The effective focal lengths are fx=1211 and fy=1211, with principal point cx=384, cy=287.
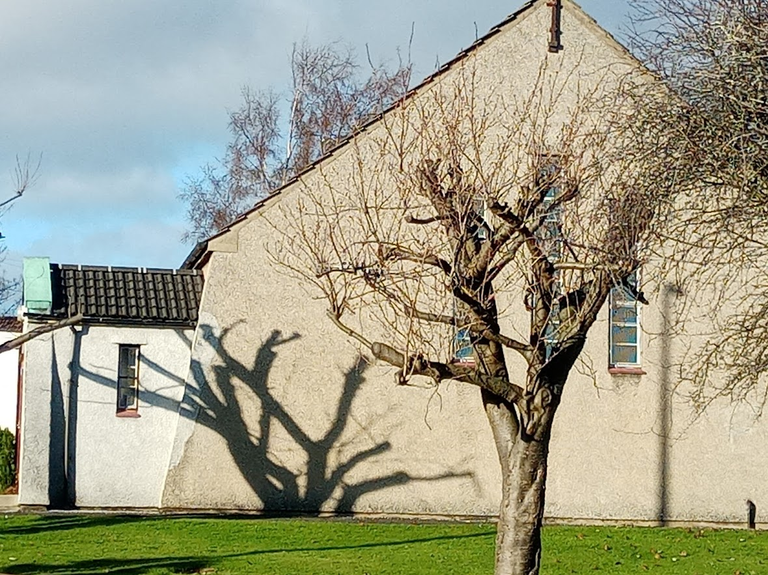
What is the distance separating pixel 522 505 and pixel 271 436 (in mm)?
8565

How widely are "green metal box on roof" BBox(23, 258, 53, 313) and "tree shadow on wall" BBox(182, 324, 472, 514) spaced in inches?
108

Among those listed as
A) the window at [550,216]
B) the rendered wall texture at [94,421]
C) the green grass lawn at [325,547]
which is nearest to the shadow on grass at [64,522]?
the green grass lawn at [325,547]

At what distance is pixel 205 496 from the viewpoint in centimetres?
1945

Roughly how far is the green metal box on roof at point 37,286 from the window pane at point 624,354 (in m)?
9.55

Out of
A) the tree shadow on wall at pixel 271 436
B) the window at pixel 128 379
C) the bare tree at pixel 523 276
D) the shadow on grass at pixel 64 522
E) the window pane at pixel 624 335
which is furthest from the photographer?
the window pane at pixel 624 335

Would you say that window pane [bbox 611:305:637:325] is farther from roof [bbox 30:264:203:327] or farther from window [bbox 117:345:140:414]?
window [bbox 117:345:140:414]

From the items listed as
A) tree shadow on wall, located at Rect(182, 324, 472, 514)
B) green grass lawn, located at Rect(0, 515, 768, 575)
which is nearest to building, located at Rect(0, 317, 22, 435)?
tree shadow on wall, located at Rect(182, 324, 472, 514)

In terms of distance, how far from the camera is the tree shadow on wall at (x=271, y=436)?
64.3 feet

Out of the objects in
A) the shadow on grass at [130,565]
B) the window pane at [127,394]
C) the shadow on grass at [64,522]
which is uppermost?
the window pane at [127,394]

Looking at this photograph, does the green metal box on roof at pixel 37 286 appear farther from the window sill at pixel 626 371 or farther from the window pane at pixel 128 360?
the window sill at pixel 626 371

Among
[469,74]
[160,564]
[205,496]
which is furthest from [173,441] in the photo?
[469,74]

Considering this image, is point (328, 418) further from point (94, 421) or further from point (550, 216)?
point (550, 216)

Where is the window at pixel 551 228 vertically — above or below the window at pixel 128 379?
above

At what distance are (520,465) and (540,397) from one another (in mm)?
690
